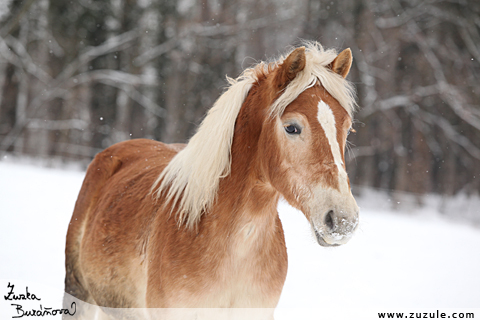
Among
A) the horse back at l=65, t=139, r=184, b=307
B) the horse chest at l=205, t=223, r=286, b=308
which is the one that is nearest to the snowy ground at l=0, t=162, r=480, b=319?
the horse back at l=65, t=139, r=184, b=307

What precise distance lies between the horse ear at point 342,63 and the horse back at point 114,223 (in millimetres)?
1422

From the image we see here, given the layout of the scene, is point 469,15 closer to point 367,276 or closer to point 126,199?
point 367,276

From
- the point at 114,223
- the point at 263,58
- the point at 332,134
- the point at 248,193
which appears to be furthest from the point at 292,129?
the point at 263,58

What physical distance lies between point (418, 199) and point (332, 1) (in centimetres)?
904

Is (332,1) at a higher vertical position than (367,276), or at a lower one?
higher

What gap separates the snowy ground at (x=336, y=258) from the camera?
189 inches

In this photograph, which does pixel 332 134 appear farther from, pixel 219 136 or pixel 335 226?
pixel 219 136

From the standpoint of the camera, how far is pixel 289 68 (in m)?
1.97

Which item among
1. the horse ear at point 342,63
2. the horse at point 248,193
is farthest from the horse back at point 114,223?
the horse ear at point 342,63

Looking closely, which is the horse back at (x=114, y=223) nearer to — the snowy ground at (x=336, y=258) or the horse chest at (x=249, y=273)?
the horse chest at (x=249, y=273)

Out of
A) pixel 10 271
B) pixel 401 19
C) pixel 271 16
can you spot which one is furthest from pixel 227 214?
pixel 401 19

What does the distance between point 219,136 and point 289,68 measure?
54 cm

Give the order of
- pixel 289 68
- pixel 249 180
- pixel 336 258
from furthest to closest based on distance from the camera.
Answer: pixel 336 258, pixel 249 180, pixel 289 68

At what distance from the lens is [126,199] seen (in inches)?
111
